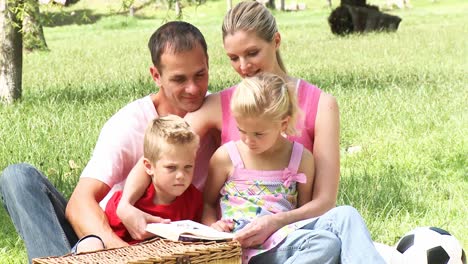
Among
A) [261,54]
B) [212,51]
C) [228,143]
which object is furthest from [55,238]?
[212,51]

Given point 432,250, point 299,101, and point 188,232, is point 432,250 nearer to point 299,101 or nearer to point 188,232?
point 299,101

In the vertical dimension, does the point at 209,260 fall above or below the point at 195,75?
below

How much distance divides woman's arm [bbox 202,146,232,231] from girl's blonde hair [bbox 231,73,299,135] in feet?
0.90

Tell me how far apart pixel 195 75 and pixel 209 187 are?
0.59 m

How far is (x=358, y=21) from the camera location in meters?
26.1

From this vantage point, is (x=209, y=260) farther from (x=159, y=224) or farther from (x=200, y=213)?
(x=200, y=213)

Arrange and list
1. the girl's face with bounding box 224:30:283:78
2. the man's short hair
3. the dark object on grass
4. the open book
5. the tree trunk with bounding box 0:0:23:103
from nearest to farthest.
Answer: the open book
the girl's face with bounding box 224:30:283:78
the man's short hair
the tree trunk with bounding box 0:0:23:103
the dark object on grass

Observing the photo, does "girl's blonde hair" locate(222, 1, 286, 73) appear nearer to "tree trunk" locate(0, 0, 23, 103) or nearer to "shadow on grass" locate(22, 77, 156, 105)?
"shadow on grass" locate(22, 77, 156, 105)

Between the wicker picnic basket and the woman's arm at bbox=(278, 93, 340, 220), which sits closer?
the wicker picnic basket

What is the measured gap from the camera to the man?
4648 mm

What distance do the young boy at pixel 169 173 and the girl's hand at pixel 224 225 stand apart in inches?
10.4

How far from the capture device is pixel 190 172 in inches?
181

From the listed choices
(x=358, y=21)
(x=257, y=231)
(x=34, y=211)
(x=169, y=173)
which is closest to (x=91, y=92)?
(x=34, y=211)

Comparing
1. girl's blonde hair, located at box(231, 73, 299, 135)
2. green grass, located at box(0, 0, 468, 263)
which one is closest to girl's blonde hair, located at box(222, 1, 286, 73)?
girl's blonde hair, located at box(231, 73, 299, 135)
